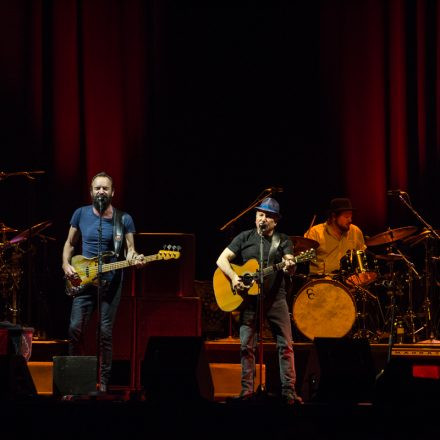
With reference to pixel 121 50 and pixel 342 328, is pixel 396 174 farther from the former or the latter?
pixel 121 50

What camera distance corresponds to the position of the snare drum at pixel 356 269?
1045 cm

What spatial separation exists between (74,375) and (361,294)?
15.5 feet

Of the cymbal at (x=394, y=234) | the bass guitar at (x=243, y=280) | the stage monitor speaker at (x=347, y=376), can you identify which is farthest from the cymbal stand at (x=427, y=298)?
the stage monitor speaker at (x=347, y=376)

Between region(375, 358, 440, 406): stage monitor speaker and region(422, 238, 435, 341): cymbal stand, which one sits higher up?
region(422, 238, 435, 341): cymbal stand

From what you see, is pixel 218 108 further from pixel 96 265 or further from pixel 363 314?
pixel 96 265

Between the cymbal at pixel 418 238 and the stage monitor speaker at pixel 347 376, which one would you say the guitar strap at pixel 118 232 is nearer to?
the stage monitor speaker at pixel 347 376

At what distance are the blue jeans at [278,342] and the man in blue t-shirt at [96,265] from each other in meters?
1.24

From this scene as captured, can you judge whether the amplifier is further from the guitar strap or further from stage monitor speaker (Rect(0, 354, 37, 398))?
stage monitor speaker (Rect(0, 354, 37, 398))

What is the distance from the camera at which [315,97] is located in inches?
478

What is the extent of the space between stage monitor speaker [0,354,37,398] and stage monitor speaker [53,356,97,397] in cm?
134

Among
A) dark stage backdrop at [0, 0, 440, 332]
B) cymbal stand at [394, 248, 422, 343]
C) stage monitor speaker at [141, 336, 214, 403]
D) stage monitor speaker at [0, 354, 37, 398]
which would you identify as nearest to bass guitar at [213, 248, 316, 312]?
stage monitor speaker at [141, 336, 214, 403]

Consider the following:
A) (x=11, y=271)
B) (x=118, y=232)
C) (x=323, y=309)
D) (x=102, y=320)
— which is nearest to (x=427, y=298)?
(x=323, y=309)

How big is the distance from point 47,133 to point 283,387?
209 inches

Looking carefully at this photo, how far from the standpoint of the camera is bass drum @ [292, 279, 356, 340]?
10391mm
